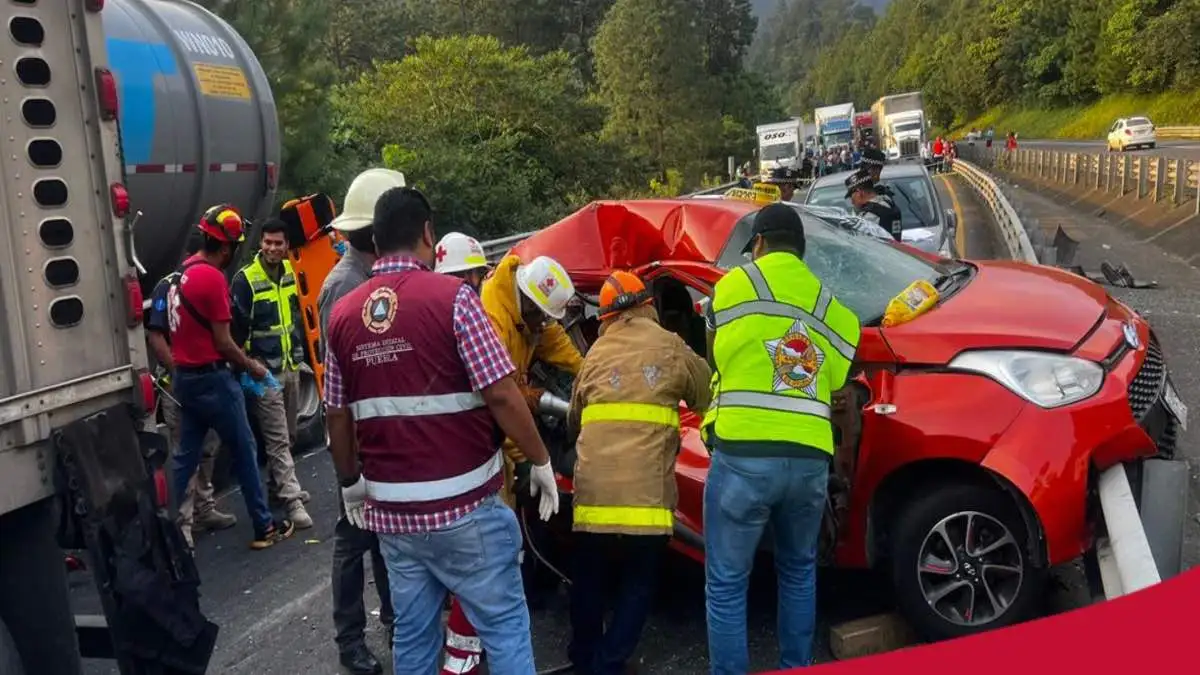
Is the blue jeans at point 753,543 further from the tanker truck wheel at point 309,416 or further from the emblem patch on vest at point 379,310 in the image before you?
the tanker truck wheel at point 309,416

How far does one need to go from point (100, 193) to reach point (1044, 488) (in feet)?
11.6

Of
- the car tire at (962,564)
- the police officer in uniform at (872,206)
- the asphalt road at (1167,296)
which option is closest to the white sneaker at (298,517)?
the car tire at (962,564)

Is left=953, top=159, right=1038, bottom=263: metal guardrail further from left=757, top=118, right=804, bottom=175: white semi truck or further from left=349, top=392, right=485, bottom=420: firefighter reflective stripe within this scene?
left=757, top=118, right=804, bottom=175: white semi truck

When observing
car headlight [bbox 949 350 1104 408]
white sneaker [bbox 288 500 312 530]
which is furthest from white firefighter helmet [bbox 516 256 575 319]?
white sneaker [bbox 288 500 312 530]

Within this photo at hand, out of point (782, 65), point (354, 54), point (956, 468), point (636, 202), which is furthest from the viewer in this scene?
point (782, 65)

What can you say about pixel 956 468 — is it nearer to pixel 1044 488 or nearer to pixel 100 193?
pixel 1044 488

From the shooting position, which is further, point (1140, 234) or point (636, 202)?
point (1140, 234)

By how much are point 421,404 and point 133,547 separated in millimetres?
1102

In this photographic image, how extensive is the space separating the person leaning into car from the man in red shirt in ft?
9.94

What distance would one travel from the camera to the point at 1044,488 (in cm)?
371

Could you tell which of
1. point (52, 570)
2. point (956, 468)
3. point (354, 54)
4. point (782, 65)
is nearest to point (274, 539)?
point (52, 570)

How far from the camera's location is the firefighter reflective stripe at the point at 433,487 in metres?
3.08

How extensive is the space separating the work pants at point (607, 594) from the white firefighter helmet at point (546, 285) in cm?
96

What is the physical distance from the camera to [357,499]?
11.5 feet
